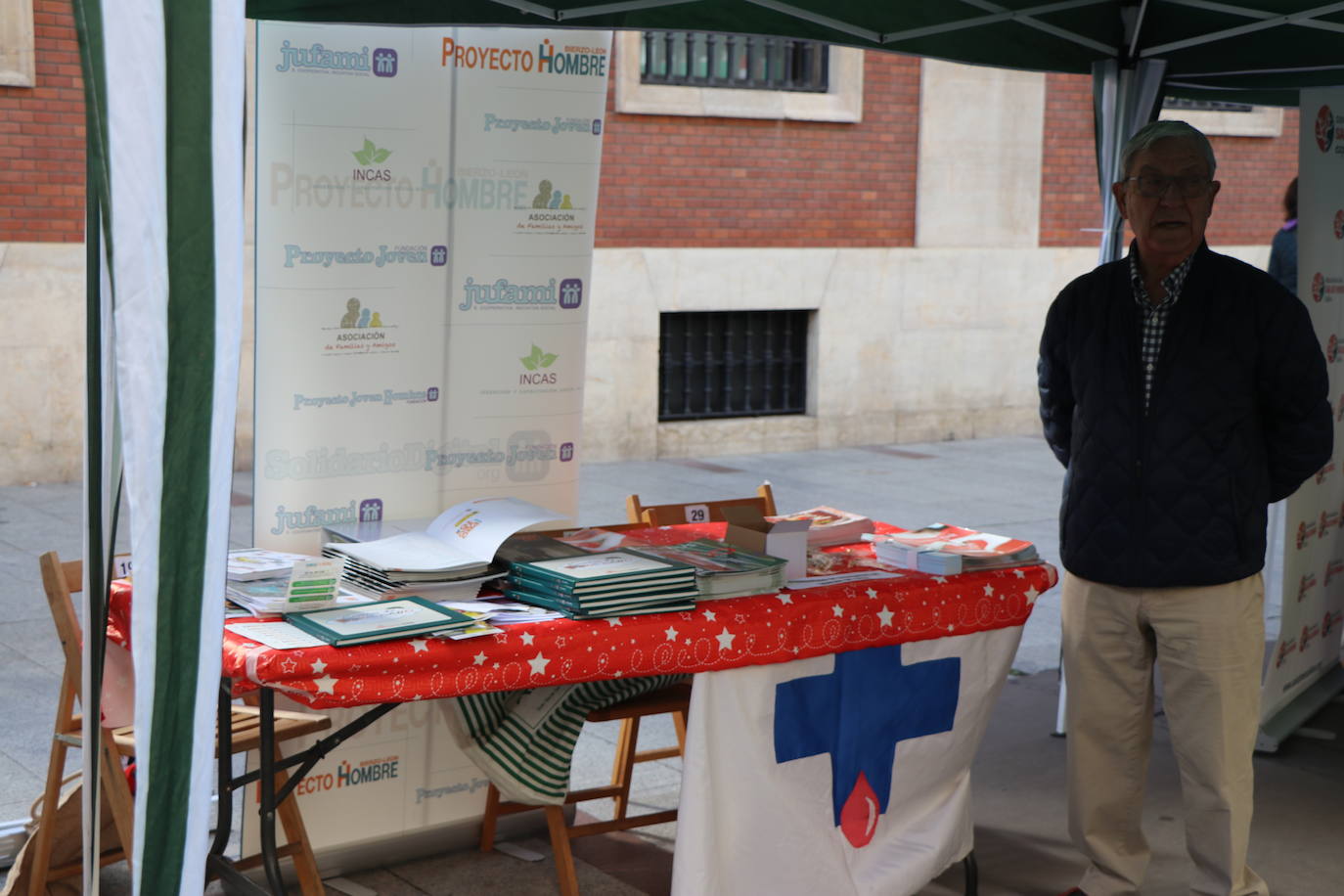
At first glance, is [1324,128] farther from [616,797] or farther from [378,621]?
[378,621]

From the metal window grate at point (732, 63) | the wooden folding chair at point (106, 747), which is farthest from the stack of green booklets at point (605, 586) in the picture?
the metal window grate at point (732, 63)

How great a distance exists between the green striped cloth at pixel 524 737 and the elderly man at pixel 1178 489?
130 cm

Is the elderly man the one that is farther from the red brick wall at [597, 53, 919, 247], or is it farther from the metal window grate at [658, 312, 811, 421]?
the metal window grate at [658, 312, 811, 421]

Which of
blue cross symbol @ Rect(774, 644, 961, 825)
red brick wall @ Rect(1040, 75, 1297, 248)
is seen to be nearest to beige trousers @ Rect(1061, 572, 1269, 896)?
blue cross symbol @ Rect(774, 644, 961, 825)

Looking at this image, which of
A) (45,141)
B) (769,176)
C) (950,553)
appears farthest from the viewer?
(769,176)

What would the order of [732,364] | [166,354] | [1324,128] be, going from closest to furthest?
[166,354] → [1324,128] → [732,364]

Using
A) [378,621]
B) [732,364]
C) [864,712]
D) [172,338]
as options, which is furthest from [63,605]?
[732,364]

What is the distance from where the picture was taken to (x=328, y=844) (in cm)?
400

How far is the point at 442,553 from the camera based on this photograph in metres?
3.53

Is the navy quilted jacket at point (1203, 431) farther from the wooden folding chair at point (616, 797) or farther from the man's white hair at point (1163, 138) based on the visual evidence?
the wooden folding chair at point (616, 797)

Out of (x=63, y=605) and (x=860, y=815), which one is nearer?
(x=63, y=605)

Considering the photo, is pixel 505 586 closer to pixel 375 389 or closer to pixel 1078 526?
pixel 375 389

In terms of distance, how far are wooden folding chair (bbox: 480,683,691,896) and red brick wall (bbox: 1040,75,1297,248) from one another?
30.4 feet

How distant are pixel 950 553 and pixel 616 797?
4.02 feet
